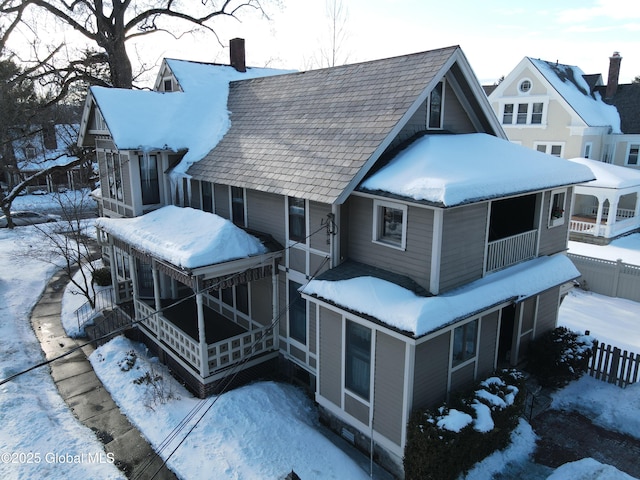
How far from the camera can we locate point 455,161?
35.5ft

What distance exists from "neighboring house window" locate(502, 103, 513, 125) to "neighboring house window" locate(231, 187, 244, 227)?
25.4m

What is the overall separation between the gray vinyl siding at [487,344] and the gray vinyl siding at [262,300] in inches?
245

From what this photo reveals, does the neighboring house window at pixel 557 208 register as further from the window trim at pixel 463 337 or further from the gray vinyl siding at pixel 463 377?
the gray vinyl siding at pixel 463 377

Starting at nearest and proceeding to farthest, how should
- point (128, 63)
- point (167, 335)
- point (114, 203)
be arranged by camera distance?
point (167, 335) → point (114, 203) → point (128, 63)

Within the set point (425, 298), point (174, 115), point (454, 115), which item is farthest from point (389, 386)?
point (174, 115)

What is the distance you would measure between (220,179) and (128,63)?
2068 centimetres

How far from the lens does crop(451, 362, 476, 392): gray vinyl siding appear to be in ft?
35.3

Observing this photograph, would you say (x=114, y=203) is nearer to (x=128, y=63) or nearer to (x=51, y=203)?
(x=128, y=63)

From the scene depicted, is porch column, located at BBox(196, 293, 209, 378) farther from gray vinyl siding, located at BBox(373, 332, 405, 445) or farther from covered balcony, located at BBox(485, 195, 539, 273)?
covered balcony, located at BBox(485, 195, 539, 273)

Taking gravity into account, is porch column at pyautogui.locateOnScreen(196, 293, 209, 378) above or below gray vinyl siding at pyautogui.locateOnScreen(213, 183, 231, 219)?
below

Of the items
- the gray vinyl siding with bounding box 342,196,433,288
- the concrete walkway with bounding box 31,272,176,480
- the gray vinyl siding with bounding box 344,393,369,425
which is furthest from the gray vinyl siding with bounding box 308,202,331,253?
the concrete walkway with bounding box 31,272,176,480

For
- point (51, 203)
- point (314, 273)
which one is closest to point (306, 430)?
point (314, 273)

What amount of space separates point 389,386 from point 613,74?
34.1 m

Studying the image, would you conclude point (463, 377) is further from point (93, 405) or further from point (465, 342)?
point (93, 405)
